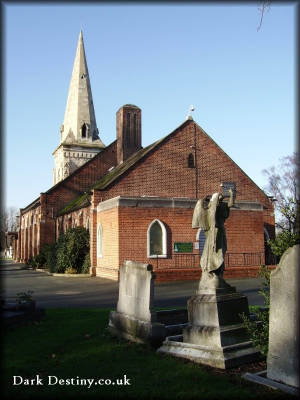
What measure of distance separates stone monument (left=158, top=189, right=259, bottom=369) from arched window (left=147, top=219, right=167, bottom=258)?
13995 millimetres

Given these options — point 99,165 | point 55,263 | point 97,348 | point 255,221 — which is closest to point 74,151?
point 99,165

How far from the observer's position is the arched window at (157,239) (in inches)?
890

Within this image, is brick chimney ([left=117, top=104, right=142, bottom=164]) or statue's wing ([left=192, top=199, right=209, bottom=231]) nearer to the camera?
statue's wing ([left=192, top=199, right=209, bottom=231])

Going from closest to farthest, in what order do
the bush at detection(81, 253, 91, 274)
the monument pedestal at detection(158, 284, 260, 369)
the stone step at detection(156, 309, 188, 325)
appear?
1. the monument pedestal at detection(158, 284, 260, 369)
2. the stone step at detection(156, 309, 188, 325)
3. the bush at detection(81, 253, 91, 274)

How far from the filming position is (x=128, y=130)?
33625mm

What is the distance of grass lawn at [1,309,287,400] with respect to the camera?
556cm

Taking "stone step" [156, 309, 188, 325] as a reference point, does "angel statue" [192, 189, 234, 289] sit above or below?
above

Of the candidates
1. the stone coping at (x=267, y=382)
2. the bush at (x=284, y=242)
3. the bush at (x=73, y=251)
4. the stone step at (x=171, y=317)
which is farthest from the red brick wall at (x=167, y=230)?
the stone coping at (x=267, y=382)

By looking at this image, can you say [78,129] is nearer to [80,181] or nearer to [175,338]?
[80,181]

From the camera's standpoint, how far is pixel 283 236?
6.70 metres

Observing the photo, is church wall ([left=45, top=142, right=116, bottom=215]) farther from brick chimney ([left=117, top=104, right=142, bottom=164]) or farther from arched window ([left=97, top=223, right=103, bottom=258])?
arched window ([left=97, top=223, right=103, bottom=258])

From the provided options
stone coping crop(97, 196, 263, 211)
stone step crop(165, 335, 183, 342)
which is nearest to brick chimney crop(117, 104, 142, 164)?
stone coping crop(97, 196, 263, 211)

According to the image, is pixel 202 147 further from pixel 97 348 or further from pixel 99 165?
pixel 97 348

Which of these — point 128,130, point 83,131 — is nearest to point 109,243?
point 128,130
